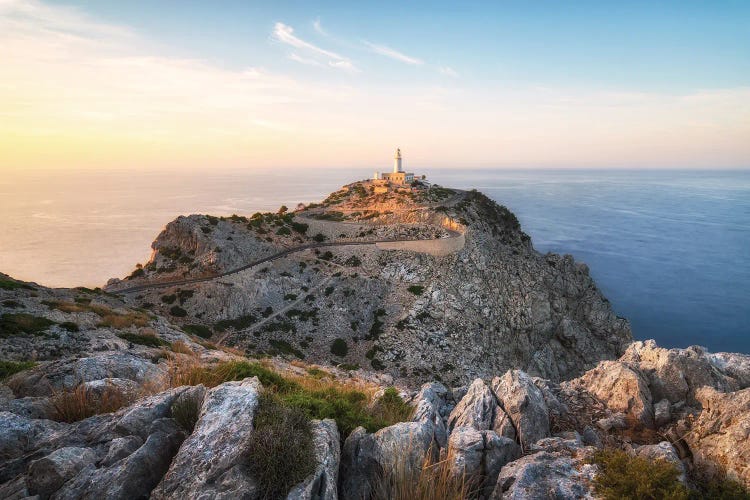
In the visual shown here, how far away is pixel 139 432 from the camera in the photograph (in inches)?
236

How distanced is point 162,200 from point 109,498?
16734 centimetres

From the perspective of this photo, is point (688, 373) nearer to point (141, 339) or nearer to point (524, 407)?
point (524, 407)

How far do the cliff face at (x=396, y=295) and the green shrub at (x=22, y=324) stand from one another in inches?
599

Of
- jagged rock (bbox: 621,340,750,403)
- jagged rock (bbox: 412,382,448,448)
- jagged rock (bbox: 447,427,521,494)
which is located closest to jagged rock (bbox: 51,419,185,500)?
jagged rock (bbox: 447,427,521,494)

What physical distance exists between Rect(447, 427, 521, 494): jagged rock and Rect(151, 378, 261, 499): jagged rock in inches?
129

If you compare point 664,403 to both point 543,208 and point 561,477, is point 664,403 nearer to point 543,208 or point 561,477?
point 561,477

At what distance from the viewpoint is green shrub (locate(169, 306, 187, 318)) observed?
33.6m

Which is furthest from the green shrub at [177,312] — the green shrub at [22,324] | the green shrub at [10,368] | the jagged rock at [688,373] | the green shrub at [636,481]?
the green shrub at [636,481]

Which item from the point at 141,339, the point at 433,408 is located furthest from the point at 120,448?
the point at 141,339

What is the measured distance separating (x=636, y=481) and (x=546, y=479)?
120 cm

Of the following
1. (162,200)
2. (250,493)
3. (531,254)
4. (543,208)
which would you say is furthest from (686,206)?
(162,200)

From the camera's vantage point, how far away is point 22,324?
16609 mm

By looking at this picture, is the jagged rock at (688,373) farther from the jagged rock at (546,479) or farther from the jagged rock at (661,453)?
the jagged rock at (546,479)

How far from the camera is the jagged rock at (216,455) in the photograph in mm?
4770
